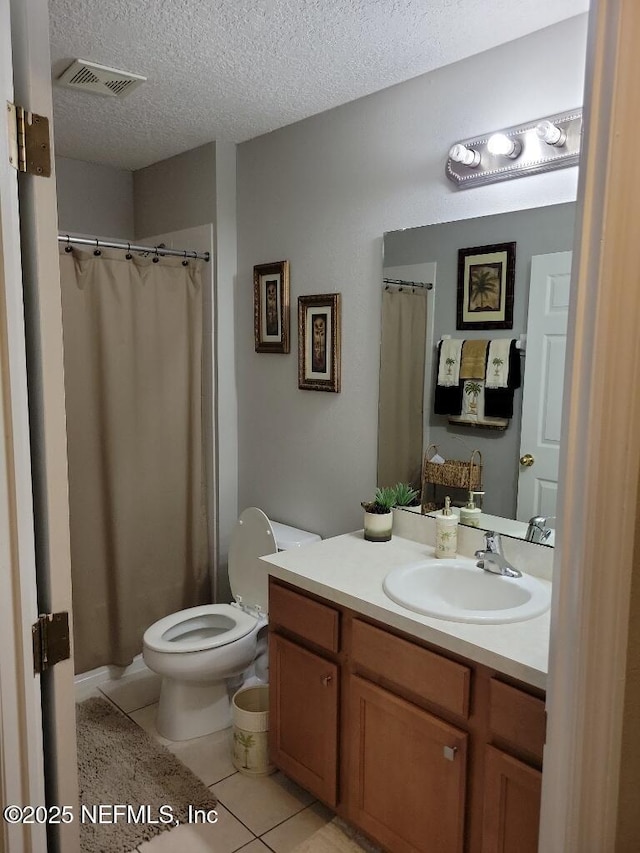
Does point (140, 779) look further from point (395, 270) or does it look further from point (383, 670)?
point (395, 270)

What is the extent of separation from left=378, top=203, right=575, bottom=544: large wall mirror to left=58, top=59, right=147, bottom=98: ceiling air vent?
109cm

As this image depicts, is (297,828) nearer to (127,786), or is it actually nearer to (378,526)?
(127,786)

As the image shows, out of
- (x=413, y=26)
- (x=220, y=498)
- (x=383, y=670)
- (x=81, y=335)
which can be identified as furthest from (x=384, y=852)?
(x=413, y=26)

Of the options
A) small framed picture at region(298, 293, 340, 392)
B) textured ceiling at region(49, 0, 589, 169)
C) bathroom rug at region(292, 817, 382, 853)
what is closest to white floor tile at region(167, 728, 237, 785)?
bathroom rug at region(292, 817, 382, 853)

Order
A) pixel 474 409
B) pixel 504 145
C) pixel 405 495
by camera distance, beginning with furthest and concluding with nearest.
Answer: pixel 405 495, pixel 474 409, pixel 504 145

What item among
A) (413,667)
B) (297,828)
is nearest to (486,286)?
(413,667)

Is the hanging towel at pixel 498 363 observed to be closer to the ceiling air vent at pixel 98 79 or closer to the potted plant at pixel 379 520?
the potted plant at pixel 379 520

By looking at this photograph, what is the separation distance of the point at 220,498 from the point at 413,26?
2.19 meters

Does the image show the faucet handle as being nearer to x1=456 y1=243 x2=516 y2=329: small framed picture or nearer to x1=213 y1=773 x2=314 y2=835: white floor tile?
x1=456 y1=243 x2=516 y2=329: small framed picture

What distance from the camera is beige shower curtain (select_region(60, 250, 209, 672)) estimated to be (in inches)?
111

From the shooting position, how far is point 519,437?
81.0 inches

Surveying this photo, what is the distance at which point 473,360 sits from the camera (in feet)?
7.07

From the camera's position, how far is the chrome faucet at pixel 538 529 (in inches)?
78.5

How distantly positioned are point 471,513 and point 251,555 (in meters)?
1.05
